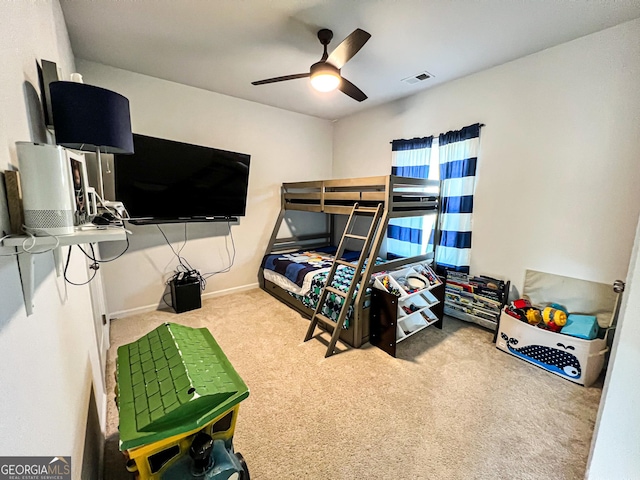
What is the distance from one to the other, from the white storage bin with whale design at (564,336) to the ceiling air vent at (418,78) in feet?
7.22

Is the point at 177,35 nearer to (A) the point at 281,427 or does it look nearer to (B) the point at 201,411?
(B) the point at 201,411

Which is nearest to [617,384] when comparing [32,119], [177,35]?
[32,119]

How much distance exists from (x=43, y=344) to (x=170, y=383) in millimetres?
436

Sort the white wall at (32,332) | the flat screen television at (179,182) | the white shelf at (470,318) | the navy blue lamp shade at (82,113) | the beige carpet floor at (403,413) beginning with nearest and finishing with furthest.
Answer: the white wall at (32,332), the navy blue lamp shade at (82,113), the beige carpet floor at (403,413), the flat screen television at (179,182), the white shelf at (470,318)

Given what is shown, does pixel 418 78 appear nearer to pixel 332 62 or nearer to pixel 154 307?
pixel 332 62

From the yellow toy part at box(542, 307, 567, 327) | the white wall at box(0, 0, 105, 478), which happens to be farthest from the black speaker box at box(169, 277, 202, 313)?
the yellow toy part at box(542, 307, 567, 327)

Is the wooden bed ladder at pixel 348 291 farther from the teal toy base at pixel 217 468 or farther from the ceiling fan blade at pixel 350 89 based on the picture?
the teal toy base at pixel 217 468

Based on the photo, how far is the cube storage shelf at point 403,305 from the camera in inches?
91.7

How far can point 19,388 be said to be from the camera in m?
0.58

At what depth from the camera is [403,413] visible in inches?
68.4

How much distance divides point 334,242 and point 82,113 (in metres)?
3.81

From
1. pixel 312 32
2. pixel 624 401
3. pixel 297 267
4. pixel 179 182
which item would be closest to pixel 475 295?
pixel 624 401

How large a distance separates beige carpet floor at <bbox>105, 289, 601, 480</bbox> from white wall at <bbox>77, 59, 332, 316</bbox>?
Result: 75 centimetres

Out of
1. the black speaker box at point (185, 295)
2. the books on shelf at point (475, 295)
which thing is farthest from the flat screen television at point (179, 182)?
the books on shelf at point (475, 295)
